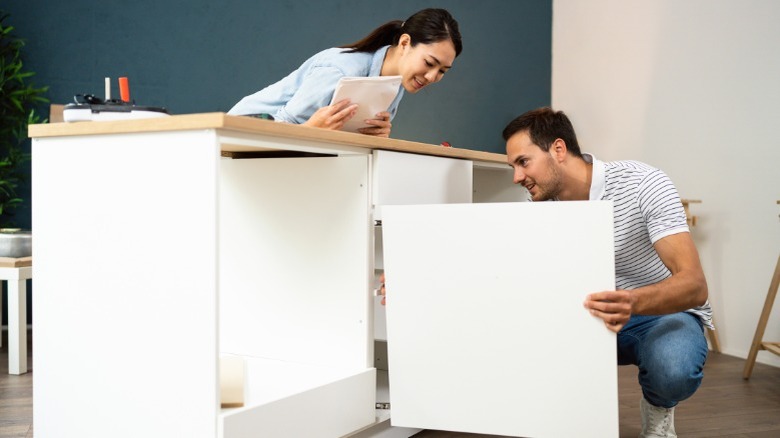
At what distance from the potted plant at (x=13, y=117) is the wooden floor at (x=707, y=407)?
82 cm

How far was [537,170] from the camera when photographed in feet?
5.93

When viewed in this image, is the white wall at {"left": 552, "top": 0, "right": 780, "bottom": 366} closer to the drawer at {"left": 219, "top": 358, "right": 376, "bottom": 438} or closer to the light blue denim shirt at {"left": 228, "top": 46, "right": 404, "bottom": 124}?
the light blue denim shirt at {"left": 228, "top": 46, "right": 404, "bottom": 124}

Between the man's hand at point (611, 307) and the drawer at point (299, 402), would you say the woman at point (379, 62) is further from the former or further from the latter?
the man's hand at point (611, 307)

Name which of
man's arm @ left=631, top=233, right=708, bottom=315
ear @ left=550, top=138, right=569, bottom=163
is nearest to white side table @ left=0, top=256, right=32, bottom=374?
ear @ left=550, top=138, right=569, bottom=163

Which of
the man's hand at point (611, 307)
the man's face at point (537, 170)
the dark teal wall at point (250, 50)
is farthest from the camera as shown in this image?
the dark teal wall at point (250, 50)

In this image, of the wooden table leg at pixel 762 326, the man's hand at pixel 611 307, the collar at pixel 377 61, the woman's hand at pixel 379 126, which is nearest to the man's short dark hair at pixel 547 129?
the woman's hand at pixel 379 126

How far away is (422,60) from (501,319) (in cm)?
87

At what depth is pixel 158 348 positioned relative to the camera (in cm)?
124

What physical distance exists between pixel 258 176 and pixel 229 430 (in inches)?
27.4

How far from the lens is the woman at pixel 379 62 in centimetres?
185

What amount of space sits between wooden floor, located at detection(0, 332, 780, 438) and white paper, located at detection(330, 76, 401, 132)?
2.80ft

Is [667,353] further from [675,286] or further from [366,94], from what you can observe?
[366,94]

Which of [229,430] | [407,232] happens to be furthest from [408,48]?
[229,430]

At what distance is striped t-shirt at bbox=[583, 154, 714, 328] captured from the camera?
5.26ft
